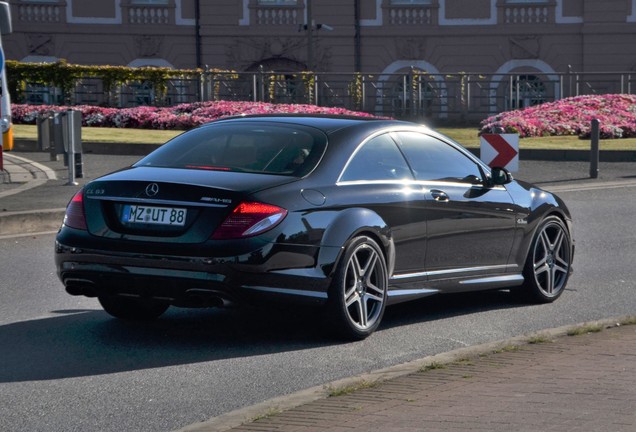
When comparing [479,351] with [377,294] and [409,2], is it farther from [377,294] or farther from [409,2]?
[409,2]

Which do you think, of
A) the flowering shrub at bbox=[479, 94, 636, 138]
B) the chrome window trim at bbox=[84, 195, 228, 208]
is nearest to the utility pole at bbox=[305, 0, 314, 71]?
the flowering shrub at bbox=[479, 94, 636, 138]

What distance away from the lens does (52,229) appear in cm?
1451

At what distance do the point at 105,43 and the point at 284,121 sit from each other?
40.1 metres

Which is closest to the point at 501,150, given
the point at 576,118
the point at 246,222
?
the point at 246,222

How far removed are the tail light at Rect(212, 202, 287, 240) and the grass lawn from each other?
19.2 meters

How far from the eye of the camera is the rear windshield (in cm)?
828

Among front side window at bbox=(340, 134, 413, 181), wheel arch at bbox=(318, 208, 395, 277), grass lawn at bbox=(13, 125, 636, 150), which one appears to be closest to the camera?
wheel arch at bbox=(318, 208, 395, 277)

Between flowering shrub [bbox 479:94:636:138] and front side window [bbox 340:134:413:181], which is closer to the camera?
front side window [bbox 340:134:413:181]

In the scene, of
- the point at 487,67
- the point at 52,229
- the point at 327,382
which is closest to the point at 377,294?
the point at 327,382

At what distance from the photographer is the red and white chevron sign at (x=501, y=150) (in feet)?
58.5

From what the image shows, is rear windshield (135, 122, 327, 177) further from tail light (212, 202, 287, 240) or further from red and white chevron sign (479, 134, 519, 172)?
red and white chevron sign (479, 134, 519, 172)

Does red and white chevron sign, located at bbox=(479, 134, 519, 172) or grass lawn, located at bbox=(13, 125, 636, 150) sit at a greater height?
red and white chevron sign, located at bbox=(479, 134, 519, 172)

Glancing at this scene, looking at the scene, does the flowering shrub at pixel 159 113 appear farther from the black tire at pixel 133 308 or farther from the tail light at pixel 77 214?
the tail light at pixel 77 214

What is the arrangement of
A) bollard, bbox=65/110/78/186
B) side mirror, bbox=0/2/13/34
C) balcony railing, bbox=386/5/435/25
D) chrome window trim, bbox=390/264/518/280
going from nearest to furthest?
chrome window trim, bbox=390/264/518/280, side mirror, bbox=0/2/13/34, bollard, bbox=65/110/78/186, balcony railing, bbox=386/5/435/25
